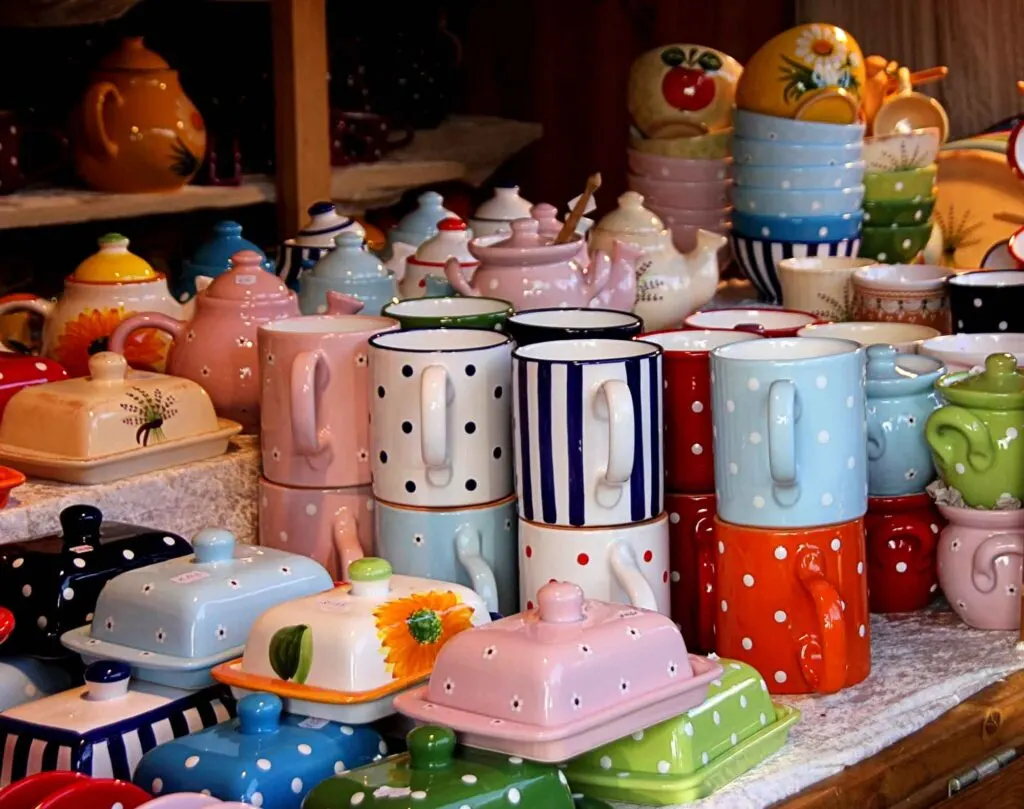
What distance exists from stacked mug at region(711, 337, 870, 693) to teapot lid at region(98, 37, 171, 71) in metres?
1.37

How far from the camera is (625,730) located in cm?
104

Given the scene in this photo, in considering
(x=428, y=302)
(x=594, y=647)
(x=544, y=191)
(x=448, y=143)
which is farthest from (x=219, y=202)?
(x=594, y=647)

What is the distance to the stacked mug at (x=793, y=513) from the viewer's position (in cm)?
121

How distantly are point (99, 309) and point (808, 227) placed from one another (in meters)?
0.84

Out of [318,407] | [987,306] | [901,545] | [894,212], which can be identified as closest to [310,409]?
[318,407]

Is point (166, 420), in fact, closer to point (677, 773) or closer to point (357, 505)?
point (357, 505)

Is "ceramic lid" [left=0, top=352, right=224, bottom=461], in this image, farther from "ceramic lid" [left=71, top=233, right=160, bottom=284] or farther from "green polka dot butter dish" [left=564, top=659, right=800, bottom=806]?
"green polka dot butter dish" [left=564, top=659, right=800, bottom=806]

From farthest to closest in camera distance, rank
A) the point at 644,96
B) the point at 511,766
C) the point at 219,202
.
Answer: the point at 219,202 < the point at 644,96 < the point at 511,766

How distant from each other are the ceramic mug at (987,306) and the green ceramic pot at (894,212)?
21.2 inches

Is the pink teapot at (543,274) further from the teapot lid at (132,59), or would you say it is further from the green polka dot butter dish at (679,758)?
the teapot lid at (132,59)

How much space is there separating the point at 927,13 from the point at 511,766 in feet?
6.90

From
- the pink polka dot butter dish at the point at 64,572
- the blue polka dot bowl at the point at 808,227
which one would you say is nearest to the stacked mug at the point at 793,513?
the pink polka dot butter dish at the point at 64,572

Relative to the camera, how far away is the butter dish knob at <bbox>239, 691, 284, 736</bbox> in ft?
3.43

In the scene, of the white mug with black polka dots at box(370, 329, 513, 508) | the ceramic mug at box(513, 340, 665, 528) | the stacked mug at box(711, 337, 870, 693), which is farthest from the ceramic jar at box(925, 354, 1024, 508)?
the white mug with black polka dots at box(370, 329, 513, 508)
